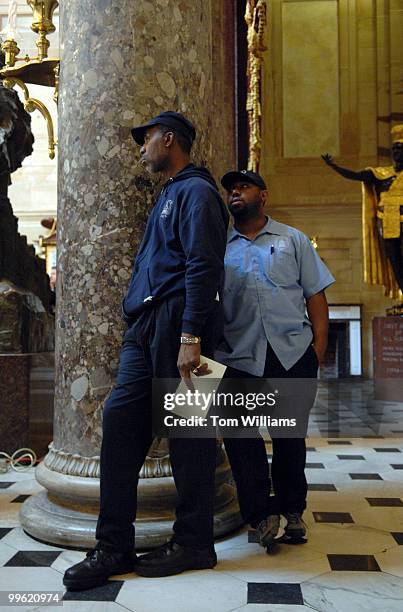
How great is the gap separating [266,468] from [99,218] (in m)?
1.29

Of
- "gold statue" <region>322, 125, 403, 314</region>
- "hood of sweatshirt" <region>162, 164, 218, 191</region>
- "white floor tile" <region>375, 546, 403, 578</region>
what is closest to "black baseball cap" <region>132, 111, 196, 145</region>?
"hood of sweatshirt" <region>162, 164, 218, 191</region>

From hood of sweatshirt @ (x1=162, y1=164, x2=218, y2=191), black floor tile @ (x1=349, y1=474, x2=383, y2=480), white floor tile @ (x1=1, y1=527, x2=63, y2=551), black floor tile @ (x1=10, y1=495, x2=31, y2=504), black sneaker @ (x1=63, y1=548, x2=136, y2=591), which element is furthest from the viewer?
black floor tile @ (x1=349, y1=474, x2=383, y2=480)

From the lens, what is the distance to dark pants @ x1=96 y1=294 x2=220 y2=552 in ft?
8.07

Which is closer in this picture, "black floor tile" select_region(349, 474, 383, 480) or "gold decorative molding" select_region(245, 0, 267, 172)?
"black floor tile" select_region(349, 474, 383, 480)

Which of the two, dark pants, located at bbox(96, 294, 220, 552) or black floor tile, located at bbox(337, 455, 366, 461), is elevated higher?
dark pants, located at bbox(96, 294, 220, 552)

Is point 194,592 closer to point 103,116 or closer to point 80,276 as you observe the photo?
point 80,276

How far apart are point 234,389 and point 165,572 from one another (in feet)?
2.53

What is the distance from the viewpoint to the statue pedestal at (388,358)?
9.06 metres

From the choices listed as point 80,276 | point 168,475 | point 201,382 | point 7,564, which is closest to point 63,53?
point 80,276

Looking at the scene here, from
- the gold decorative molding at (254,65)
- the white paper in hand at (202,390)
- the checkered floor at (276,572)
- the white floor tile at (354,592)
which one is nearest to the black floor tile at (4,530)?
the checkered floor at (276,572)

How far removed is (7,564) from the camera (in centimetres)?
262

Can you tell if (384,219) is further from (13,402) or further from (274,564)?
(274,564)

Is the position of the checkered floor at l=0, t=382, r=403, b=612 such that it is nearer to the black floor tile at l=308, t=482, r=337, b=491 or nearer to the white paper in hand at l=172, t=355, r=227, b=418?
the black floor tile at l=308, t=482, r=337, b=491

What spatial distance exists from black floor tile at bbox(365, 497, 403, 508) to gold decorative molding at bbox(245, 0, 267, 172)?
4.71 metres
